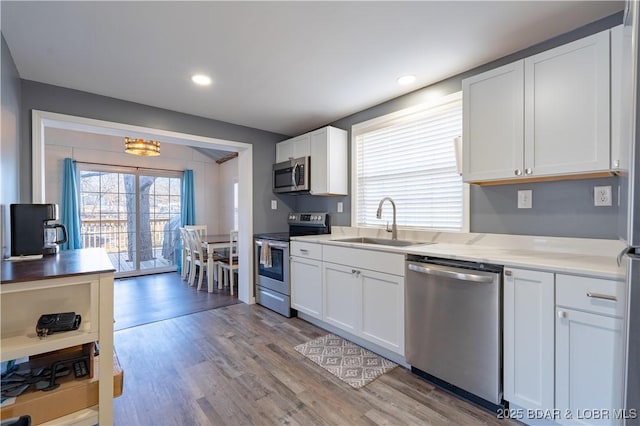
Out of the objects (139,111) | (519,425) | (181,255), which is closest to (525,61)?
(519,425)

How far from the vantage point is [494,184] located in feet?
7.19

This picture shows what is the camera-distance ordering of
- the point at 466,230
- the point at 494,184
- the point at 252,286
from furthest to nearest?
the point at 252,286 < the point at 466,230 < the point at 494,184

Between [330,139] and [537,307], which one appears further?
[330,139]

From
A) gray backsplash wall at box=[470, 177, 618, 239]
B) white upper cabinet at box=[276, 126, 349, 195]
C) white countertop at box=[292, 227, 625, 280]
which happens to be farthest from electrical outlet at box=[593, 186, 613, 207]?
white upper cabinet at box=[276, 126, 349, 195]

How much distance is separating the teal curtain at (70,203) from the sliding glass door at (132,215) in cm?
20

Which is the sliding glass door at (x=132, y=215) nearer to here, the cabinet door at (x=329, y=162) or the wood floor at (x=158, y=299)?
the wood floor at (x=158, y=299)

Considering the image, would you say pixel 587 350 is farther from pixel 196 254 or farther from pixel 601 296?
pixel 196 254

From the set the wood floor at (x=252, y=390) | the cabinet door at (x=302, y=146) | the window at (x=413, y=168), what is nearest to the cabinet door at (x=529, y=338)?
the wood floor at (x=252, y=390)

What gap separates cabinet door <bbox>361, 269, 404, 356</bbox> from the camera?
2.15 metres

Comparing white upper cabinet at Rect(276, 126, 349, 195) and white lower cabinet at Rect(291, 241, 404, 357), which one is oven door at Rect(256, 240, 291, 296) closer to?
white lower cabinet at Rect(291, 241, 404, 357)

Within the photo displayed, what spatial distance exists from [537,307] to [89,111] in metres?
3.77

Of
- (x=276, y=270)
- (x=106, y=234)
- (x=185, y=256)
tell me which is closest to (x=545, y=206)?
(x=276, y=270)

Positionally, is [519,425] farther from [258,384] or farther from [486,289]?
[258,384]

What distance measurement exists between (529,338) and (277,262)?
8.12 ft
